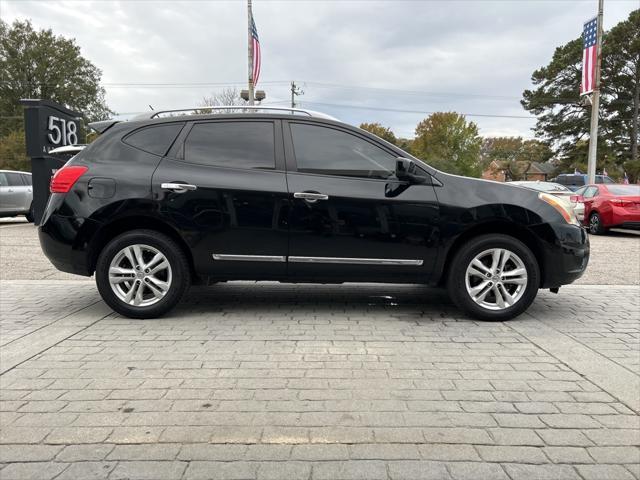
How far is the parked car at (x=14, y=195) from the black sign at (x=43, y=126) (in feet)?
11.6

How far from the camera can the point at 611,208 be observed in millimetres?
13219

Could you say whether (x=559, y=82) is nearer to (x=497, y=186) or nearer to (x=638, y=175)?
(x=638, y=175)

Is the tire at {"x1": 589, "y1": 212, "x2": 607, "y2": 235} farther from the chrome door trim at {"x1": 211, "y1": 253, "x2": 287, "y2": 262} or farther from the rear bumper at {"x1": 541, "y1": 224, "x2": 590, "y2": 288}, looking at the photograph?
the chrome door trim at {"x1": 211, "y1": 253, "x2": 287, "y2": 262}

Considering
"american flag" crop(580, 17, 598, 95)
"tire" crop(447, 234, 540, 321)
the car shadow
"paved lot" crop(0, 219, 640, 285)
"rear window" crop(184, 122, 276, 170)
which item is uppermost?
"american flag" crop(580, 17, 598, 95)

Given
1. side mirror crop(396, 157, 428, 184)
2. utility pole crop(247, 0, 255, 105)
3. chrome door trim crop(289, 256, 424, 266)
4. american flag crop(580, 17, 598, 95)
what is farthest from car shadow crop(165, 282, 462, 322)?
american flag crop(580, 17, 598, 95)

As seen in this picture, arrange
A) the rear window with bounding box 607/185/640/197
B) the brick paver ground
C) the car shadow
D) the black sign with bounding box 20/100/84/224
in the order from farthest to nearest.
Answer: the rear window with bounding box 607/185/640/197 → the black sign with bounding box 20/100/84/224 → the car shadow → the brick paver ground

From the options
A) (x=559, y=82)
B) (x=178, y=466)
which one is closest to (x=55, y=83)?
(x=559, y=82)

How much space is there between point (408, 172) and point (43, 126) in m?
11.1

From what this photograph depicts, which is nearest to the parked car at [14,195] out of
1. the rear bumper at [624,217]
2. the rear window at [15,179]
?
the rear window at [15,179]

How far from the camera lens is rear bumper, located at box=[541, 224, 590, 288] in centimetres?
474

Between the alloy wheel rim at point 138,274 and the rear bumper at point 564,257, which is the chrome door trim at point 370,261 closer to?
the rear bumper at point 564,257

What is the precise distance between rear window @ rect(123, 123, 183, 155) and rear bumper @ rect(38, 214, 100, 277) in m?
0.87

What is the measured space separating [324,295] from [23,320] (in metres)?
3.13

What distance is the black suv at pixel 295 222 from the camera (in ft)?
15.3
